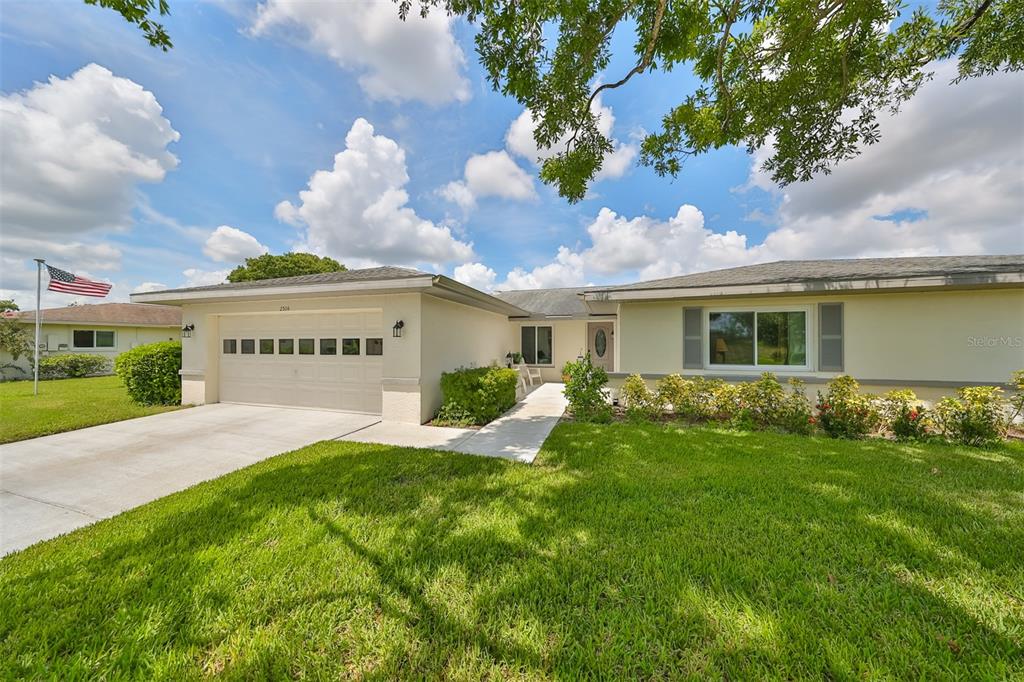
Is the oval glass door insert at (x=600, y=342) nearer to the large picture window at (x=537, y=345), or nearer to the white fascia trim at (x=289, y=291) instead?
the large picture window at (x=537, y=345)

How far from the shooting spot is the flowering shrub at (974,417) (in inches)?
222

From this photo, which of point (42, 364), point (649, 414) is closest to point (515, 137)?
point (649, 414)

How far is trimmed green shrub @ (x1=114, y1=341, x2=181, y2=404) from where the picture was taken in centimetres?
953

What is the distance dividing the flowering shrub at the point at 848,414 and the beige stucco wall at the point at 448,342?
24.9ft

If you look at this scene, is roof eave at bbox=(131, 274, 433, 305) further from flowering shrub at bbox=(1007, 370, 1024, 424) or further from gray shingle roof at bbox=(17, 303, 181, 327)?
gray shingle roof at bbox=(17, 303, 181, 327)

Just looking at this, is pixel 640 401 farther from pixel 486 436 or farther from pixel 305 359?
pixel 305 359

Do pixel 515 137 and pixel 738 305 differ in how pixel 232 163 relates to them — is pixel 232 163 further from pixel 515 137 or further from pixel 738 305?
pixel 738 305

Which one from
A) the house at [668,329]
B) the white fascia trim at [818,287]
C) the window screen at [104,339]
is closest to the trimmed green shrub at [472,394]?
the house at [668,329]

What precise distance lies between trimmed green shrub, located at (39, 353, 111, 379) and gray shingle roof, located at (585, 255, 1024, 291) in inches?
957

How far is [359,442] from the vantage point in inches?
240

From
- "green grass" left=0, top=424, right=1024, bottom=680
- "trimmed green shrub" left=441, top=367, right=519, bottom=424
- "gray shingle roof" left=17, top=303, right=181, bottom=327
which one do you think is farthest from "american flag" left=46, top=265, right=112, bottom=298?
"green grass" left=0, top=424, right=1024, bottom=680

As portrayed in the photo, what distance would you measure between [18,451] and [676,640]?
9271 millimetres

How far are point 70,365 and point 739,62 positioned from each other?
2732cm

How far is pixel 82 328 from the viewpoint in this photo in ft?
60.2
